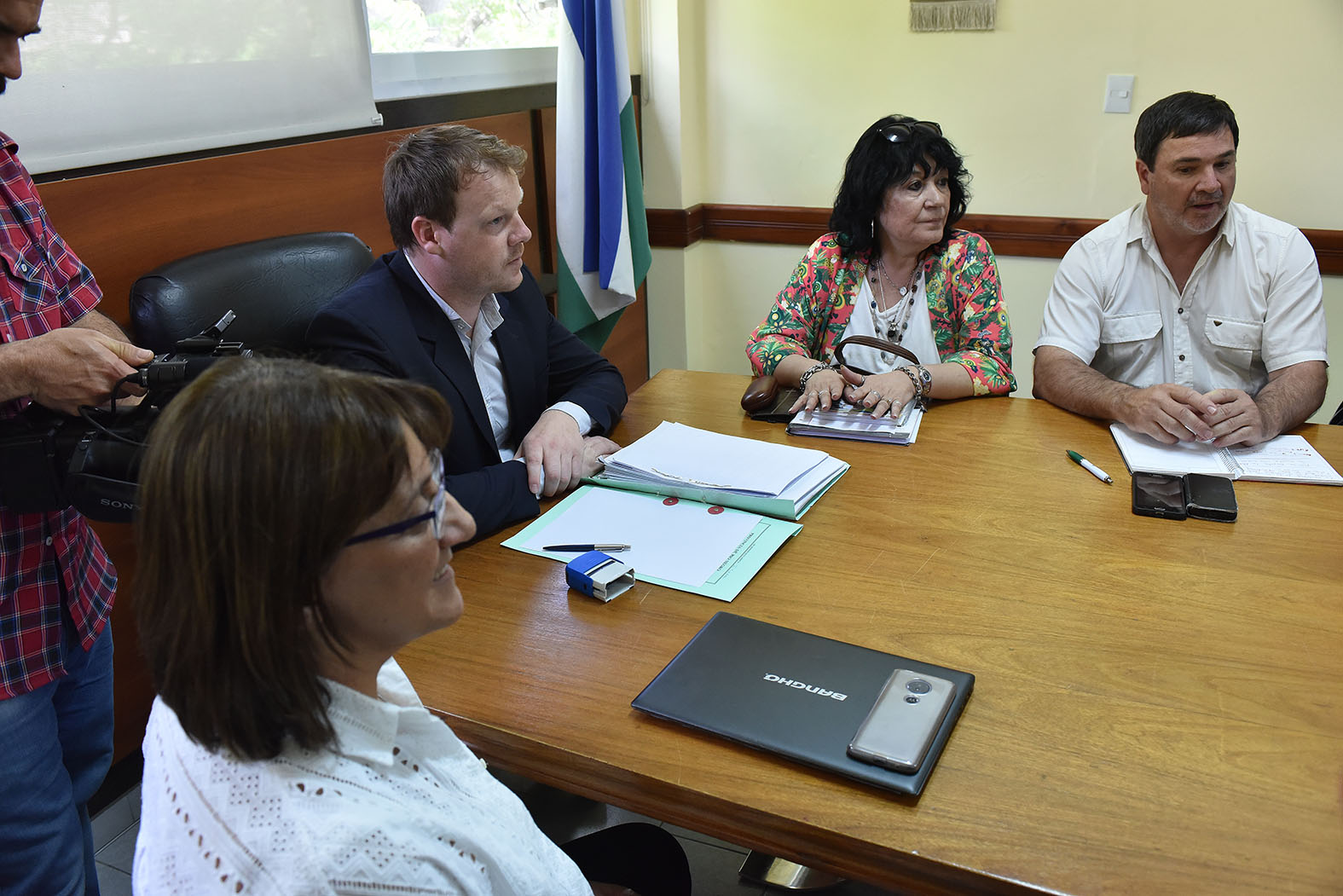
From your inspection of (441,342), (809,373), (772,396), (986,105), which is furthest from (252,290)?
(986,105)

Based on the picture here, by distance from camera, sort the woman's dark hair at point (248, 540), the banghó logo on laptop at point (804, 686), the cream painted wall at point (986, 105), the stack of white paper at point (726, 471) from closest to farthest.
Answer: the woman's dark hair at point (248, 540)
the banghó logo on laptop at point (804, 686)
the stack of white paper at point (726, 471)
the cream painted wall at point (986, 105)

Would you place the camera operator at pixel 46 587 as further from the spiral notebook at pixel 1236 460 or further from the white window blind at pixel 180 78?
the spiral notebook at pixel 1236 460

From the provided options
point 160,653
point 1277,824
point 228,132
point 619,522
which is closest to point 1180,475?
point 1277,824

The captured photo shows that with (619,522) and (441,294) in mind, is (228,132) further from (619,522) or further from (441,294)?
(619,522)

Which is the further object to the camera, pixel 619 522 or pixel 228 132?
pixel 228 132

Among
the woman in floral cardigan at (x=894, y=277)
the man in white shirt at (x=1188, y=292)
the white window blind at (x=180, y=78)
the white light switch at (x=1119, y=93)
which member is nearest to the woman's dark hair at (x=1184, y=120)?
the man in white shirt at (x=1188, y=292)

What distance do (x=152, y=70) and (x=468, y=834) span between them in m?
1.68

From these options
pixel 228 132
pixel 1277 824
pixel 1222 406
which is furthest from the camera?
pixel 228 132

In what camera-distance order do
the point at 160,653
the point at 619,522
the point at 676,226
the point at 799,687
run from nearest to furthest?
1. the point at 160,653
2. the point at 799,687
3. the point at 619,522
4. the point at 676,226

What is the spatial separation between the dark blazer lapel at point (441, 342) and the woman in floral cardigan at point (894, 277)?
698 mm

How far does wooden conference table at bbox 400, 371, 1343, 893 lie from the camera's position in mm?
861

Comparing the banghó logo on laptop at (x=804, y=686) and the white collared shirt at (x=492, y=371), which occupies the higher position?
the white collared shirt at (x=492, y=371)

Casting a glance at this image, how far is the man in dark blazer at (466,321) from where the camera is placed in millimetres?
1631

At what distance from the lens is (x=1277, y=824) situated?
2.84ft
